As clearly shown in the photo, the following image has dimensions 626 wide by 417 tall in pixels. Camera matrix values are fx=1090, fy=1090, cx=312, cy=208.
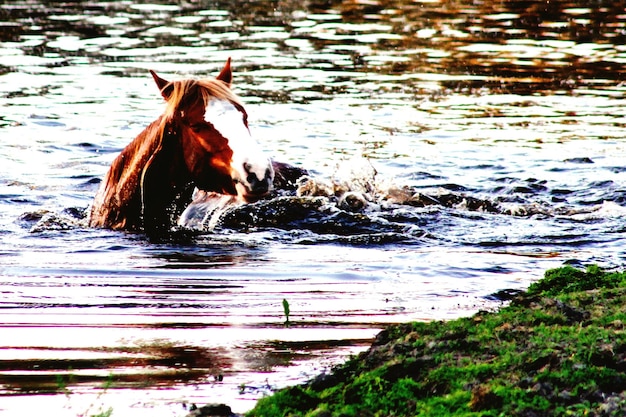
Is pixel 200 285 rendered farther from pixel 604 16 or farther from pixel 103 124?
pixel 604 16

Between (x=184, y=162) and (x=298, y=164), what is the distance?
4133mm

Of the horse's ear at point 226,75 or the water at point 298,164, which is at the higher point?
the horse's ear at point 226,75

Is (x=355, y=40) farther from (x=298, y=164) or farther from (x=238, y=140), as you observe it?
(x=238, y=140)

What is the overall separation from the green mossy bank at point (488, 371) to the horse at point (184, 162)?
81.0 inches

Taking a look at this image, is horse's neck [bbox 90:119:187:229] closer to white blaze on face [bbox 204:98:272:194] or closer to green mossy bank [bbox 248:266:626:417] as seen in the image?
white blaze on face [bbox 204:98:272:194]

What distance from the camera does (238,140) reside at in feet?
21.4

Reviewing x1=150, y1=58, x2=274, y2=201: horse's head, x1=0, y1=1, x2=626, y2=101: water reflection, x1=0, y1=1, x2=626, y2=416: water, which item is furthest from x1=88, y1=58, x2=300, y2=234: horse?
x1=0, y1=1, x2=626, y2=101: water reflection

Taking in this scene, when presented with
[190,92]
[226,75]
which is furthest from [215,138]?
[226,75]

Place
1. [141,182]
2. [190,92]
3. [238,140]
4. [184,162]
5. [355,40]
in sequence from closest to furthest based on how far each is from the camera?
[238,140], [190,92], [184,162], [141,182], [355,40]

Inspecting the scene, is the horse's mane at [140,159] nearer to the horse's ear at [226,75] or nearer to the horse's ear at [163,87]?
the horse's ear at [163,87]

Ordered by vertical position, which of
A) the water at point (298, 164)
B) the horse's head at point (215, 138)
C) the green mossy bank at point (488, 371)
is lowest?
the water at point (298, 164)

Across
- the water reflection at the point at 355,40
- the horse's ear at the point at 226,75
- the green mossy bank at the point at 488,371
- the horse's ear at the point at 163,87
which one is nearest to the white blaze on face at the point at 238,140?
the horse's ear at the point at 163,87

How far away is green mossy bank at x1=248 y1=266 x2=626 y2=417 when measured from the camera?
3707 millimetres

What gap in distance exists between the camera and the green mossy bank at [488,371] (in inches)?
146
